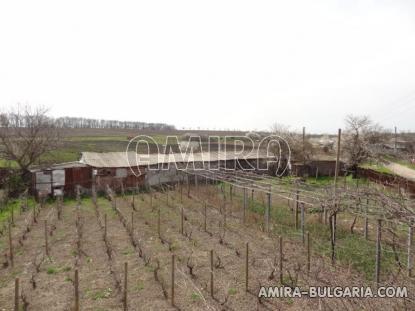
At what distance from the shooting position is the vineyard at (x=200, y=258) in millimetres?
7078

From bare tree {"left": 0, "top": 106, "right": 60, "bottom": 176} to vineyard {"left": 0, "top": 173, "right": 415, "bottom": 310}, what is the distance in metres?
6.26

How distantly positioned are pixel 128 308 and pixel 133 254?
9.86ft

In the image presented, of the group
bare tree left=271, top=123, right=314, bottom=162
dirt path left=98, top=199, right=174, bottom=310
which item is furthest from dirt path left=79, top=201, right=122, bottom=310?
bare tree left=271, top=123, right=314, bottom=162

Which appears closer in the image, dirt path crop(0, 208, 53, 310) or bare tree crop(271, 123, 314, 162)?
dirt path crop(0, 208, 53, 310)

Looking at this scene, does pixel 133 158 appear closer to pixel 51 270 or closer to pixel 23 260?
pixel 23 260

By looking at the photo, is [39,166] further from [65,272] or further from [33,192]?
[65,272]

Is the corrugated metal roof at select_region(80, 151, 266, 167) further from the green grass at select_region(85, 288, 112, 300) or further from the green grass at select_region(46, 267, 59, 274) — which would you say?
the green grass at select_region(85, 288, 112, 300)

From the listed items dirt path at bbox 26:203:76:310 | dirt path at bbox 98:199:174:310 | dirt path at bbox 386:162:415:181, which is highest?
dirt path at bbox 386:162:415:181

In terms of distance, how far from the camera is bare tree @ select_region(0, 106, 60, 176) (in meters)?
19.0

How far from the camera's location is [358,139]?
96.0 feet

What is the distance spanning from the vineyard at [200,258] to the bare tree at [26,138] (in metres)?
6.26

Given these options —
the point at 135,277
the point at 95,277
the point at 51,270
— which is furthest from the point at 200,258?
the point at 51,270

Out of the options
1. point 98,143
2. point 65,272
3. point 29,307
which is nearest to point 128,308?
point 29,307

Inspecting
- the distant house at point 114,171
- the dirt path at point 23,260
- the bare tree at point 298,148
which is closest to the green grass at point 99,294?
the dirt path at point 23,260
